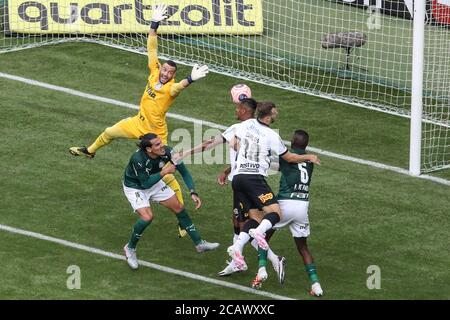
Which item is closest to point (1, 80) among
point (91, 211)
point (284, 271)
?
point (91, 211)

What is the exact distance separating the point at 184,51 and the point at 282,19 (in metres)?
2.31

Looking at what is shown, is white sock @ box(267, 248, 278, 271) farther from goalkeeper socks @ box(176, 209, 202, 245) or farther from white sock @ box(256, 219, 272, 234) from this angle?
goalkeeper socks @ box(176, 209, 202, 245)

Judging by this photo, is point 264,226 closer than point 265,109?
Yes

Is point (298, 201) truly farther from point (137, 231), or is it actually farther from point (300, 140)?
point (137, 231)

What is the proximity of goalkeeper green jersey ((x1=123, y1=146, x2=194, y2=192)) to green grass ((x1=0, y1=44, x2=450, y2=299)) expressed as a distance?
3.64 feet

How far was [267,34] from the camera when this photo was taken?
26047mm

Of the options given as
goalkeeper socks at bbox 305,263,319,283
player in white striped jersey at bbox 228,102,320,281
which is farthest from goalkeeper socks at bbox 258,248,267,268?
goalkeeper socks at bbox 305,263,319,283

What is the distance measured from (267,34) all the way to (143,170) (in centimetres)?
1019

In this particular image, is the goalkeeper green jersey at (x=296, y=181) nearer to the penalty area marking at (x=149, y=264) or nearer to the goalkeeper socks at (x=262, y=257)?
the goalkeeper socks at (x=262, y=257)

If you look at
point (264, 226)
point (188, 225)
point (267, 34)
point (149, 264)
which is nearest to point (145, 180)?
point (188, 225)

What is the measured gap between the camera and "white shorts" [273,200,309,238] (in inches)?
625

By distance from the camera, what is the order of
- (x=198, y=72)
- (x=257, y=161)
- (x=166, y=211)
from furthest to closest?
(x=166, y=211)
(x=198, y=72)
(x=257, y=161)
